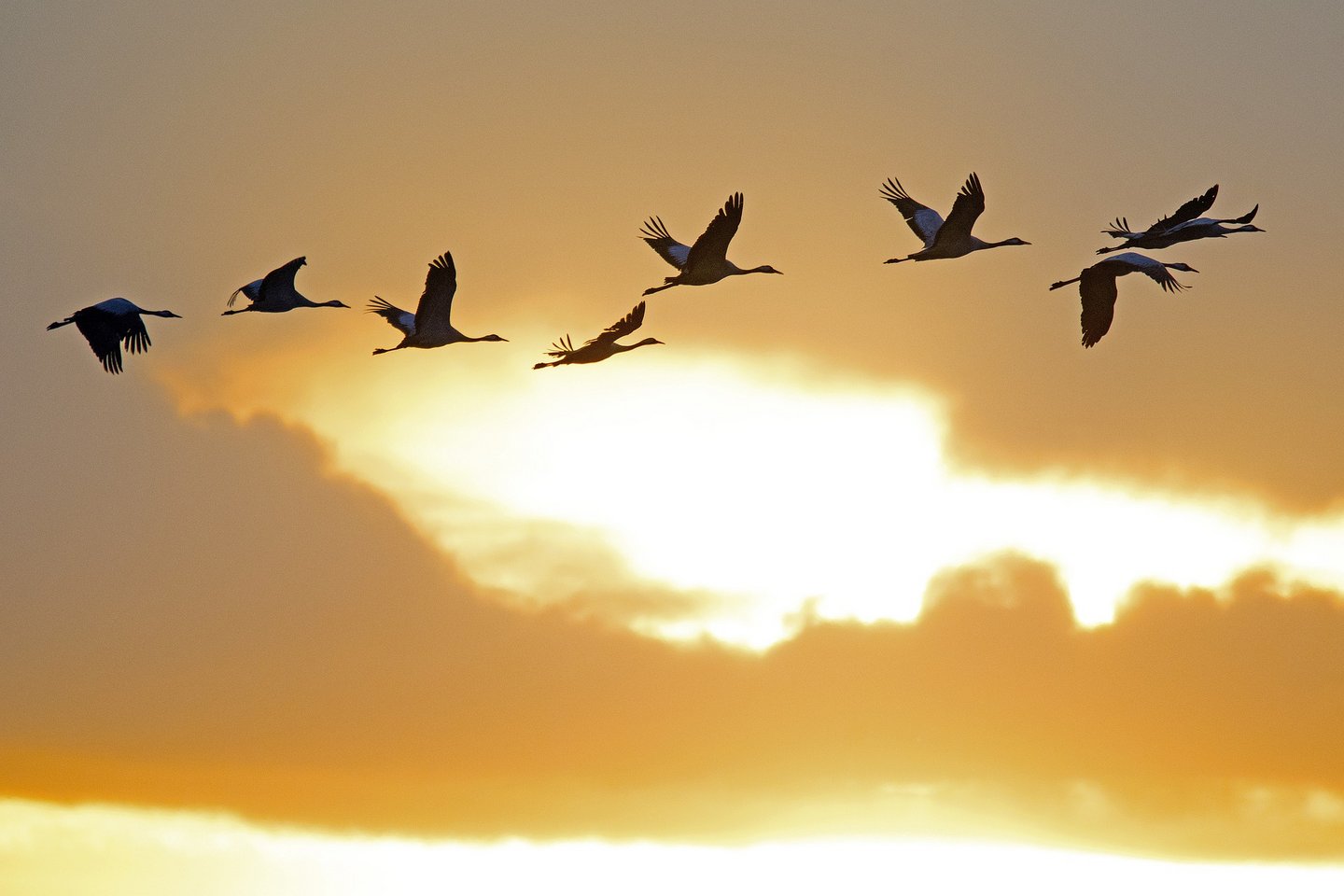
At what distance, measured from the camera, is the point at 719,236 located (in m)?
47.2

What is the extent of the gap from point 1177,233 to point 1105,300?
2.48 m

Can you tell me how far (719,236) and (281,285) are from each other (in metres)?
10.5

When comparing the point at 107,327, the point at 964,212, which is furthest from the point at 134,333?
the point at 964,212

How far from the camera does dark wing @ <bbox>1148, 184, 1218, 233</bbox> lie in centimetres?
4788

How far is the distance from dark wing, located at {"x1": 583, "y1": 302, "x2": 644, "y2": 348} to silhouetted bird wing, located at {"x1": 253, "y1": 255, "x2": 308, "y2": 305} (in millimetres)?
6627

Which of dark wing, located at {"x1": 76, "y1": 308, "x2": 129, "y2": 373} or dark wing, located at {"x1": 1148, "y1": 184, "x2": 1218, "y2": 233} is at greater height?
dark wing, located at {"x1": 1148, "y1": 184, "x2": 1218, "y2": 233}

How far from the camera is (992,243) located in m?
51.3

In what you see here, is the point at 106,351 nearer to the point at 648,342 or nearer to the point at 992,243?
the point at 648,342

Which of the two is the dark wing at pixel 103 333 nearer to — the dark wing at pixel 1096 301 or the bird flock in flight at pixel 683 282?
the bird flock in flight at pixel 683 282

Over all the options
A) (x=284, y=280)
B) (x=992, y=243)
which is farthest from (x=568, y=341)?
(x=992, y=243)

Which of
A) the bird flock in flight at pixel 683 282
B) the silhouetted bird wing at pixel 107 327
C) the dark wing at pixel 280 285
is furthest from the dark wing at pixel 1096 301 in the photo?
the silhouetted bird wing at pixel 107 327

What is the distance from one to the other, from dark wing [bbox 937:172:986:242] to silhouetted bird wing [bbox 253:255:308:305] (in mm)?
13945

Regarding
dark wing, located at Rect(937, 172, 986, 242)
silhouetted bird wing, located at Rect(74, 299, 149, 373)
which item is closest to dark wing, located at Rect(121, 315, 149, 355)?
silhouetted bird wing, located at Rect(74, 299, 149, 373)

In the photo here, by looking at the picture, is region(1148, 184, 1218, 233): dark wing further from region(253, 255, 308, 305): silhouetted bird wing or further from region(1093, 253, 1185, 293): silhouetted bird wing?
region(253, 255, 308, 305): silhouetted bird wing
